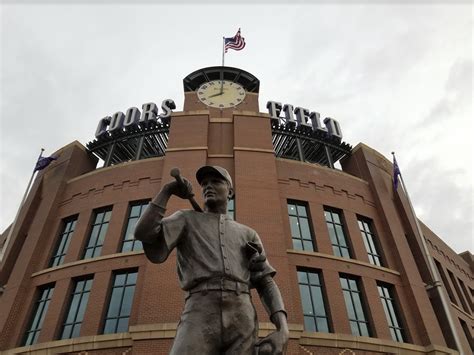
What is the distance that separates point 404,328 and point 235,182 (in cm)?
1019

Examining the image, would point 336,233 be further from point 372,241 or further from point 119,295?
point 119,295

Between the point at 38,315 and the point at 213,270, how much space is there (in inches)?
673

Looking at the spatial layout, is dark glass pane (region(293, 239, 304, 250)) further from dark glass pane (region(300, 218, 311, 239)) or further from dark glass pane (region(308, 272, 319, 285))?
dark glass pane (region(308, 272, 319, 285))

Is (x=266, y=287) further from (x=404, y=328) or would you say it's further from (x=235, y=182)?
(x=404, y=328)

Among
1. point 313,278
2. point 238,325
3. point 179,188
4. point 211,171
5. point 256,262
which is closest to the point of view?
point 238,325

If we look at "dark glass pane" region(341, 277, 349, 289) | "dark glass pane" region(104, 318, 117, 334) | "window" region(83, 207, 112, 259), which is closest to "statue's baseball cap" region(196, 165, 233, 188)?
"dark glass pane" region(104, 318, 117, 334)

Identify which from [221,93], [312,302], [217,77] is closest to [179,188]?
[312,302]

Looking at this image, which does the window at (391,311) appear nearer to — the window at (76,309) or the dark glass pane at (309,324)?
the dark glass pane at (309,324)

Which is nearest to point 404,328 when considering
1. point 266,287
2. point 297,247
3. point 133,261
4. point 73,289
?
point 297,247

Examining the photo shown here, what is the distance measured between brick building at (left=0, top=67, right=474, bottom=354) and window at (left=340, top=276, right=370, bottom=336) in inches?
2.1

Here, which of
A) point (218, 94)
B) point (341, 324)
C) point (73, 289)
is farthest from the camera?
point (218, 94)

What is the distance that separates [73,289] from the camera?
16922 mm

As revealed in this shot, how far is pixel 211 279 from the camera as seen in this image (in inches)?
125

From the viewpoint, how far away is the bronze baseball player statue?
2.96 meters
